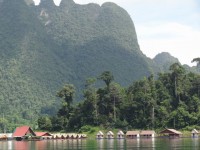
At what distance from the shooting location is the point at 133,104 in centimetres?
11044

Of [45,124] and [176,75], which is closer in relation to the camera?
[176,75]

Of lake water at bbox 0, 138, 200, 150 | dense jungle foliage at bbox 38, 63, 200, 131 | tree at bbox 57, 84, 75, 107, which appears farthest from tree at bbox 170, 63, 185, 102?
lake water at bbox 0, 138, 200, 150

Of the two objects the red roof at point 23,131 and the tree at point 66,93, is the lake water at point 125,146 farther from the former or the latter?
the tree at point 66,93

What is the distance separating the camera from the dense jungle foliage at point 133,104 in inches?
4242

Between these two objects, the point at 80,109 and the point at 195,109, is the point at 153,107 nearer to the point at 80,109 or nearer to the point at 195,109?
the point at 195,109

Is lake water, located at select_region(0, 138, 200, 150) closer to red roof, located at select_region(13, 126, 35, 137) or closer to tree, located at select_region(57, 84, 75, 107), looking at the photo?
red roof, located at select_region(13, 126, 35, 137)

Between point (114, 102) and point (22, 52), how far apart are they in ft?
310

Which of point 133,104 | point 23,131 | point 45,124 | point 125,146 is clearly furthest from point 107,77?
point 125,146

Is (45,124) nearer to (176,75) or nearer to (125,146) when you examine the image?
(176,75)

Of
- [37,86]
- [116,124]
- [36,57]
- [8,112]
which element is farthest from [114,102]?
[36,57]

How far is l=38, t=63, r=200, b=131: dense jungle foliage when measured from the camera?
108m

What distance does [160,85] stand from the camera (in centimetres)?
11575

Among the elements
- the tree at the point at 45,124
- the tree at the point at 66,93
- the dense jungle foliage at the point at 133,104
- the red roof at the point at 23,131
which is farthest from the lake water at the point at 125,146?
the tree at the point at 66,93

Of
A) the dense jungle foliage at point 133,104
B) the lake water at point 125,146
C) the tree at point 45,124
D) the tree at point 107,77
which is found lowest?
the lake water at point 125,146
